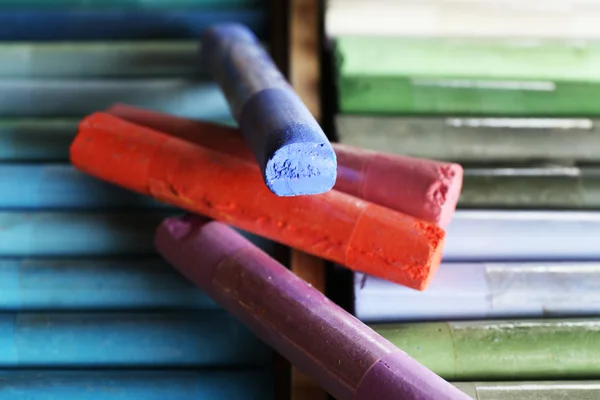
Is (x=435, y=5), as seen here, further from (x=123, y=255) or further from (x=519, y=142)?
(x=123, y=255)

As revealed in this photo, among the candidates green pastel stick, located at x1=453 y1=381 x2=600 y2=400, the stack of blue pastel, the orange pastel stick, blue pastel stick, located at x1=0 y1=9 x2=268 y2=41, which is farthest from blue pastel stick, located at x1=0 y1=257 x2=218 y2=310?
blue pastel stick, located at x1=0 y1=9 x2=268 y2=41

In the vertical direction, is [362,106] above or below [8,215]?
above

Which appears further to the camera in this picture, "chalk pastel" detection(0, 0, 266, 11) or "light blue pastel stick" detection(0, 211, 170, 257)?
"chalk pastel" detection(0, 0, 266, 11)

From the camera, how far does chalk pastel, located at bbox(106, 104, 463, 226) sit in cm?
138

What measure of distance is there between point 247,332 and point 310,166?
2.04ft

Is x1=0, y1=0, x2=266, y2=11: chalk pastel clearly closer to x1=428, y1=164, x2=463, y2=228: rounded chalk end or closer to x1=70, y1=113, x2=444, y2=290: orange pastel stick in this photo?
x1=70, y1=113, x2=444, y2=290: orange pastel stick

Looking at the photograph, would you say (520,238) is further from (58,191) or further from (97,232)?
(58,191)

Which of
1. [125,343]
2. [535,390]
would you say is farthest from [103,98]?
[535,390]

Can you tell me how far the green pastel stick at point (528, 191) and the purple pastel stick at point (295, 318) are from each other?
630 millimetres

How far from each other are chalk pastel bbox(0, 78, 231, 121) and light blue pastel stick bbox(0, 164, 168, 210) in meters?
0.25

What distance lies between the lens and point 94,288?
5.35 feet

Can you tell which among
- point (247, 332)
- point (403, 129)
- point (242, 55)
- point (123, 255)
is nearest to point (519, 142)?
point (403, 129)

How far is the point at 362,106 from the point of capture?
1.86m

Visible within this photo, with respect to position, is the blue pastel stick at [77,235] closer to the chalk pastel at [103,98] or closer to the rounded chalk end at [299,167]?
Answer: the chalk pastel at [103,98]
